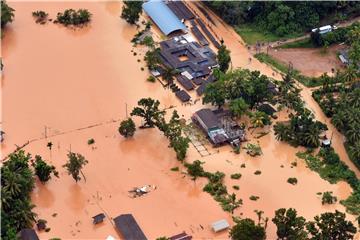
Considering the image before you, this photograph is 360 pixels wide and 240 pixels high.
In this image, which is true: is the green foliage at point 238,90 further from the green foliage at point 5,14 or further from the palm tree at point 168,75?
the green foliage at point 5,14

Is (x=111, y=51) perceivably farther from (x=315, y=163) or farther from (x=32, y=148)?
(x=315, y=163)

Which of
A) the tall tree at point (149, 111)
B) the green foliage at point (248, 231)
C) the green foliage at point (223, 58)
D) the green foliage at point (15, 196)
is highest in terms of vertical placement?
the green foliage at point (223, 58)

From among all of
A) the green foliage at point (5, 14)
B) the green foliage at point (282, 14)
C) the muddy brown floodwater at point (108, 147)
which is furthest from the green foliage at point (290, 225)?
the green foliage at point (5, 14)

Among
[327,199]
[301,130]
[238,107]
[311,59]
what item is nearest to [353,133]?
[301,130]

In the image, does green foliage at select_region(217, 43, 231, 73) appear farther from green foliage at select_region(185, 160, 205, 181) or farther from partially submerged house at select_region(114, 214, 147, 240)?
partially submerged house at select_region(114, 214, 147, 240)

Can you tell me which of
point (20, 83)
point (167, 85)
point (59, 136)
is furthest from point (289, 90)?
point (20, 83)

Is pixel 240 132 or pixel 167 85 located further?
pixel 167 85

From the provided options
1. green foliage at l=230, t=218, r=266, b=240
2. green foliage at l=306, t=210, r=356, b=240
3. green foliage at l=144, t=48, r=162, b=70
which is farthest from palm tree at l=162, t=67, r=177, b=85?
green foliage at l=306, t=210, r=356, b=240
